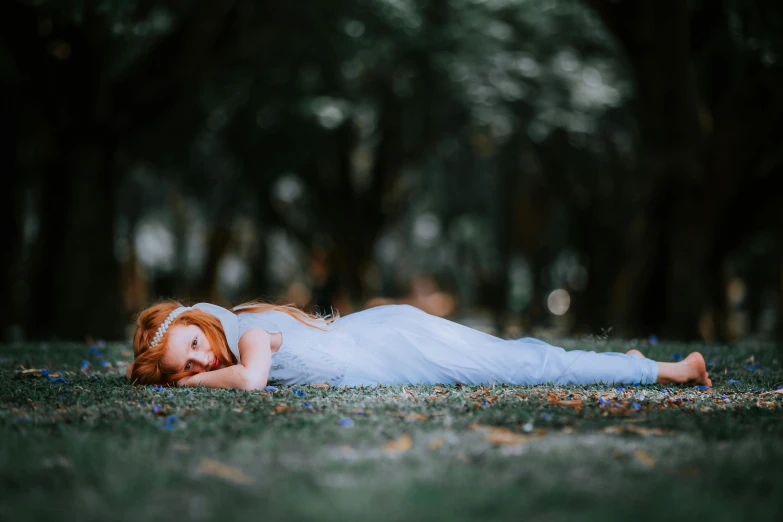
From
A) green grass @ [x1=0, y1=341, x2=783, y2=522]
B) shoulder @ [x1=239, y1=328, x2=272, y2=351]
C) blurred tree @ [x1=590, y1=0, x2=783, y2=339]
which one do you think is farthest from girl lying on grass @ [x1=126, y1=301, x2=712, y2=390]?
blurred tree @ [x1=590, y1=0, x2=783, y2=339]

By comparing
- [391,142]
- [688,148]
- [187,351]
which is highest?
[391,142]

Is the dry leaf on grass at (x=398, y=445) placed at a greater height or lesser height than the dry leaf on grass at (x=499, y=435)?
lesser

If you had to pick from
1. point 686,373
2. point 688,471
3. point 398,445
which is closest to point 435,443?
point 398,445

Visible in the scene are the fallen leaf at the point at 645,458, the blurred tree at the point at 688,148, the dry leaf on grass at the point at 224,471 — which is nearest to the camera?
the dry leaf on grass at the point at 224,471

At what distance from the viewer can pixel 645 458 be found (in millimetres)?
2588

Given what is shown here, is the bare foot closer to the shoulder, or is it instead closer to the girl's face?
the shoulder

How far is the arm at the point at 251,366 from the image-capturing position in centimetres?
412

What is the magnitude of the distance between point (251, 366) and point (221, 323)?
437 mm

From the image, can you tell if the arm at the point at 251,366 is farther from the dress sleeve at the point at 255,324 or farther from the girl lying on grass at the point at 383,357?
the dress sleeve at the point at 255,324

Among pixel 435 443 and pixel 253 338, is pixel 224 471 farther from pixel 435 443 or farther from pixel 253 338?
pixel 253 338

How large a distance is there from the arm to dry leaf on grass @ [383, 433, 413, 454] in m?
1.48

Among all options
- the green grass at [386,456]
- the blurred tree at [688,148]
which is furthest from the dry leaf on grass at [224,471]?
the blurred tree at [688,148]

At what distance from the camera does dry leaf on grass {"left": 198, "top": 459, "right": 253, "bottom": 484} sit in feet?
7.52

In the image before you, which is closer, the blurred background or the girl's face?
the girl's face
